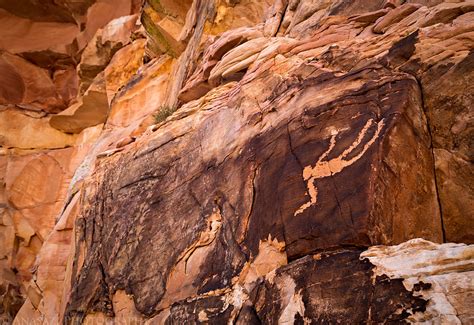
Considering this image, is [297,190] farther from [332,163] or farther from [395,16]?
[395,16]

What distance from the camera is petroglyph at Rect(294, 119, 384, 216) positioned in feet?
20.6

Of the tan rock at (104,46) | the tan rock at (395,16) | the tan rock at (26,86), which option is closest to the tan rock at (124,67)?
the tan rock at (104,46)

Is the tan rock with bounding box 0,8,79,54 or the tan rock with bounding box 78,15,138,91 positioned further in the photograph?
the tan rock with bounding box 0,8,79,54

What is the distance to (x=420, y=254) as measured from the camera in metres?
4.93

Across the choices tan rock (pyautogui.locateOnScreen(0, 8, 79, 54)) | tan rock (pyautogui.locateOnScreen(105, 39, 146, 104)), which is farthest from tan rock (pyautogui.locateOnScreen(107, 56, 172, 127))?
tan rock (pyautogui.locateOnScreen(0, 8, 79, 54))

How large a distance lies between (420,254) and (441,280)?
0.41m

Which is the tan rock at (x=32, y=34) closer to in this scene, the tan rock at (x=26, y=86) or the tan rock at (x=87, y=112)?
the tan rock at (x=26, y=86)

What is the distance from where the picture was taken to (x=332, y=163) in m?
6.46

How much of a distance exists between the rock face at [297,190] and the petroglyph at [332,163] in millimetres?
25

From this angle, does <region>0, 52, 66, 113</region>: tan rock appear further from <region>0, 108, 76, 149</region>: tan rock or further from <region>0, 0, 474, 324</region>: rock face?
<region>0, 0, 474, 324</region>: rock face

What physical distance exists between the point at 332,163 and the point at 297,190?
626 mm

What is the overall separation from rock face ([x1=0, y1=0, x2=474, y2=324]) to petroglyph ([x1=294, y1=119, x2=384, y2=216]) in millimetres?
25

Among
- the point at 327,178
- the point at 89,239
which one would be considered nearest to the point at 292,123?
the point at 327,178

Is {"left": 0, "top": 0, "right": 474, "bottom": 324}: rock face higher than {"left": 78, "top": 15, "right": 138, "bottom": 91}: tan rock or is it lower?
lower
